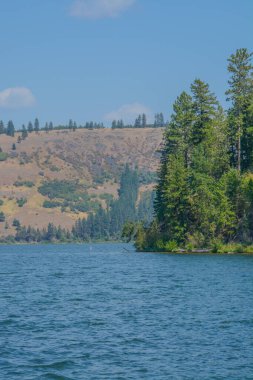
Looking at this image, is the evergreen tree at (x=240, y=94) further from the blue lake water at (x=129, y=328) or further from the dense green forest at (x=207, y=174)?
the blue lake water at (x=129, y=328)

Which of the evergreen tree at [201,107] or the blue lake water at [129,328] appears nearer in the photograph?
the blue lake water at [129,328]

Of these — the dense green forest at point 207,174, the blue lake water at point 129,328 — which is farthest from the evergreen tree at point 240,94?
the blue lake water at point 129,328

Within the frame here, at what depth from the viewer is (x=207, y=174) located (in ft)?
354

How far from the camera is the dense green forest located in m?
103

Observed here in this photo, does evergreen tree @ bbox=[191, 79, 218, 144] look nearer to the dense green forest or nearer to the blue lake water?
the dense green forest

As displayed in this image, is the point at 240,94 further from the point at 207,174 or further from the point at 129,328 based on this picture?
the point at 129,328

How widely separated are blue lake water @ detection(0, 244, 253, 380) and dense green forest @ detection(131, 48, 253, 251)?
36842 millimetres

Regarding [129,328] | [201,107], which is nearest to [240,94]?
[201,107]

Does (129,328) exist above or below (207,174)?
below

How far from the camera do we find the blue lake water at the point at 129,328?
28.2 m

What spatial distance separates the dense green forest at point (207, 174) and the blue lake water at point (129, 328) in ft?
121

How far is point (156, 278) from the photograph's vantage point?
6569 centimetres

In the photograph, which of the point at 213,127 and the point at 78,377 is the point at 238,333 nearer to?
the point at 78,377

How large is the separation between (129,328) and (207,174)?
7234 centimetres
